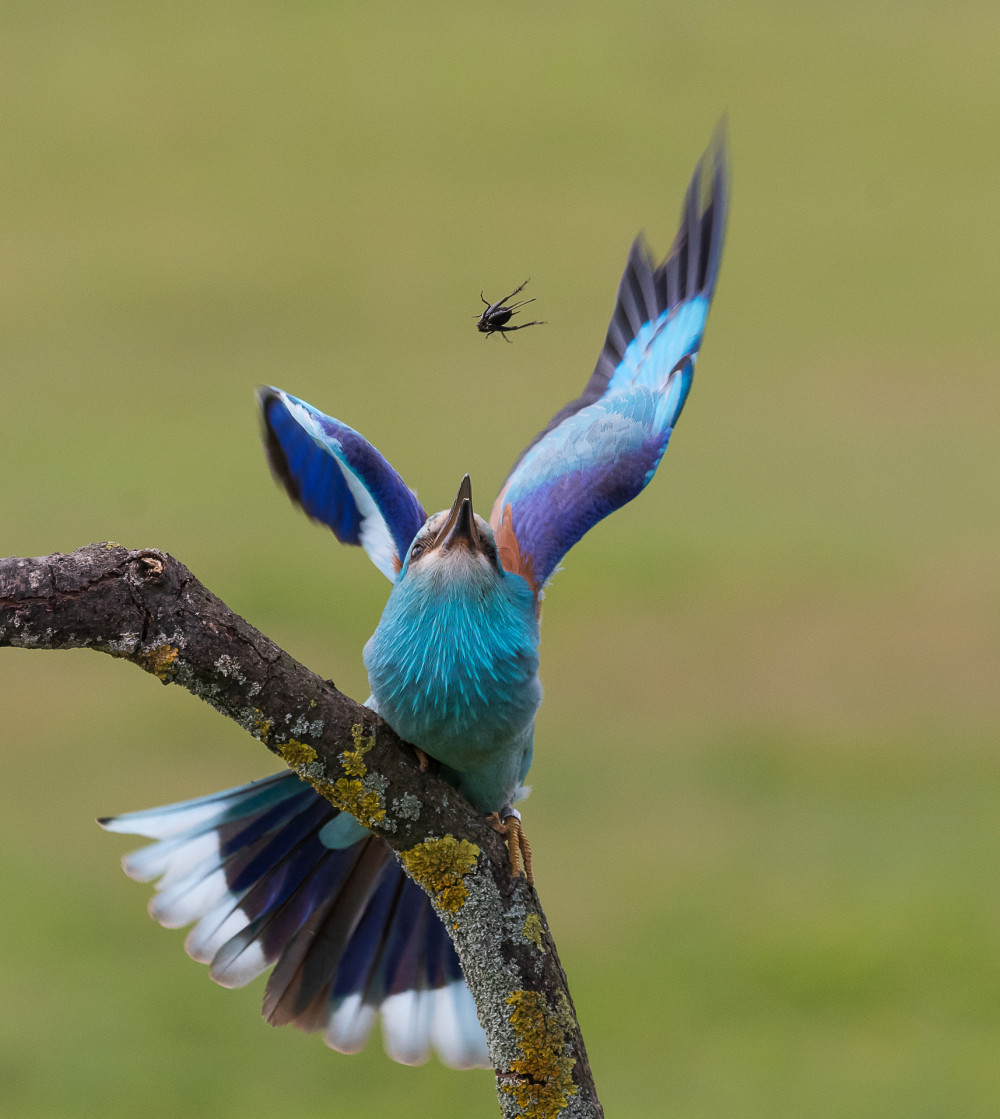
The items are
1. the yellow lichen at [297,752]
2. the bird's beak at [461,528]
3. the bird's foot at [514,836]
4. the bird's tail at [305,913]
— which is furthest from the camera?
the bird's tail at [305,913]

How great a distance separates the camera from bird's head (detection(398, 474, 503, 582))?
2023 millimetres

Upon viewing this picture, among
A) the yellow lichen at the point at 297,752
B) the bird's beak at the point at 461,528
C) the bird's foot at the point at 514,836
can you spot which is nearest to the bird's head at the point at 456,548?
the bird's beak at the point at 461,528

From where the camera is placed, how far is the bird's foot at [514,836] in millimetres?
1895

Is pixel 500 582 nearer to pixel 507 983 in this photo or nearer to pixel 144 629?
pixel 507 983

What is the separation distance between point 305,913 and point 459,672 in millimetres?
475

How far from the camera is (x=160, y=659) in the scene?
1.49m

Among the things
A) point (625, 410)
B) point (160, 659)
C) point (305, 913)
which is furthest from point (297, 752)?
point (625, 410)

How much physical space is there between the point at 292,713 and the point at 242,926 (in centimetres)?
69

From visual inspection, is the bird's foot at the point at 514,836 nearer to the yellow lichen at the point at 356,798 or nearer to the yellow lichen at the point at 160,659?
the yellow lichen at the point at 356,798

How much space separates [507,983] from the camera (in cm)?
175

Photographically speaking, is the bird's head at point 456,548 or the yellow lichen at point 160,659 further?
the bird's head at point 456,548

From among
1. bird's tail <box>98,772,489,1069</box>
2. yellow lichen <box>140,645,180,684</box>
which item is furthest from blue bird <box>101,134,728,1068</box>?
yellow lichen <box>140,645,180,684</box>

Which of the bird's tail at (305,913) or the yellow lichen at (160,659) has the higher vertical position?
the bird's tail at (305,913)

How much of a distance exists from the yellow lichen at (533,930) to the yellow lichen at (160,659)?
0.56 meters
